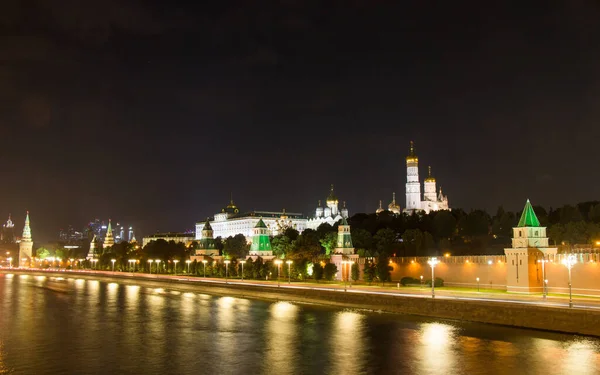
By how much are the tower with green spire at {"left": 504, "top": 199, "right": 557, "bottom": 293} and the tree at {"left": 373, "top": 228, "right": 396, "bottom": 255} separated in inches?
945

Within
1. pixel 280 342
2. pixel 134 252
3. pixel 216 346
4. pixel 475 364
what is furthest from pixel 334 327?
pixel 134 252

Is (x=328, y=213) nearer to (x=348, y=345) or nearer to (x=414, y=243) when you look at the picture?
(x=414, y=243)

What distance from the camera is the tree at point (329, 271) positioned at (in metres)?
60.6

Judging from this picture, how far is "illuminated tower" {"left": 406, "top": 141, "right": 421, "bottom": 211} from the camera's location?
142 m

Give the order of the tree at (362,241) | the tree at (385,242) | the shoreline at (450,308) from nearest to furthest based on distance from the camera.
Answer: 1. the shoreline at (450,308)
2. the tree at (385,242)
3. the tree at (362,241)

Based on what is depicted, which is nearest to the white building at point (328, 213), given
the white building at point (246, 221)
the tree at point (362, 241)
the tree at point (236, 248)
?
the white building at point (246, 221)

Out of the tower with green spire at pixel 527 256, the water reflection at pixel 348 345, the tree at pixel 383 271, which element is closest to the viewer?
the water reflection at pixel 348 345

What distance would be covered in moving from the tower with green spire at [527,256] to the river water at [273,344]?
1089 centimetres

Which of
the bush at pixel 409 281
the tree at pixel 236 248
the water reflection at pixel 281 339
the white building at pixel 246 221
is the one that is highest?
the white building at pixel 246 221

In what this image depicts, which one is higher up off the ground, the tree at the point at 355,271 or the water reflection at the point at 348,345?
the tree at the point at 355,271

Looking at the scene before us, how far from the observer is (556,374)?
21.5m

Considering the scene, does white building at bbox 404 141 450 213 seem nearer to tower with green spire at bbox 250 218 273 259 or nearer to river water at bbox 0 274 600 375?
tower with green spire at bbox 250 218 273 259

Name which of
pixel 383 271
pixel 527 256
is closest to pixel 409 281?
pixel 383 271

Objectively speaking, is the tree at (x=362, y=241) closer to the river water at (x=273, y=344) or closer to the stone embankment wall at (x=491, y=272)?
the stone embankment wall at (x=491, y=272)
